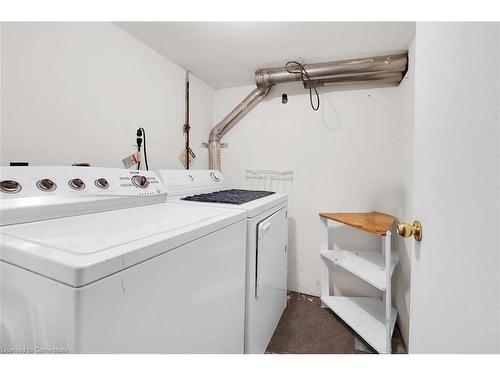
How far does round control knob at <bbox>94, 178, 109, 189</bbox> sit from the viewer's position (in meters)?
1.03

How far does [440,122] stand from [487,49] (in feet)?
0.66

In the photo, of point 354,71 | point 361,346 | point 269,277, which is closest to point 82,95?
point 269,277

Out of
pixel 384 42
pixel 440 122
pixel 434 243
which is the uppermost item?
pixel 384 42

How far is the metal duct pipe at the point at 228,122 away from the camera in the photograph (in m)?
2.16

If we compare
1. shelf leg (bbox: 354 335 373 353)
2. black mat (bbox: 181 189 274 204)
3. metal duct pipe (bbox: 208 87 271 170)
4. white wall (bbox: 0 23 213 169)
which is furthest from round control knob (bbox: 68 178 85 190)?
shelf leg (bbox: 354 335 373 353)

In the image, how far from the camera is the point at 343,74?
1.76m

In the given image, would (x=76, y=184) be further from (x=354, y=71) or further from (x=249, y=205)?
(x=354, y=71)

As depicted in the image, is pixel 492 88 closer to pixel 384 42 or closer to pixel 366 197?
pixel 384 42

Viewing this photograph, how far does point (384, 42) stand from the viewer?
1.57 metres

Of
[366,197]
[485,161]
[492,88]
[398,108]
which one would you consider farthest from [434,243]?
[398,108]

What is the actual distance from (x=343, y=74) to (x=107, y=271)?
6.40 feet

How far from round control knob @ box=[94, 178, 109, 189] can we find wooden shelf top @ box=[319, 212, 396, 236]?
146 centimetres

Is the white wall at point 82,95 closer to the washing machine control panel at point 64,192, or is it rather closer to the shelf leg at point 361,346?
the washing machine control panel at point 64,192

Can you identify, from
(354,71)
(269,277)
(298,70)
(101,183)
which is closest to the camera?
(101,183)
